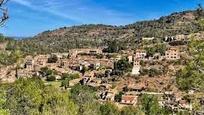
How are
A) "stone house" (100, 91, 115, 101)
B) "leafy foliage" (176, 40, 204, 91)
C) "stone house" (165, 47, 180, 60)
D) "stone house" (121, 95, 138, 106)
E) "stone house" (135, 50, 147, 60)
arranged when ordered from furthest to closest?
"stone house" (135, 50, 147, 60) < "stone house" (165, 47, 180, 60) < "stone house" (100, 91, 115, 101) < "stone house" (121, 95, 138, 106) < "leafy foliage" (176, 40, 204, 91)

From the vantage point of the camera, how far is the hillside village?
277 feet

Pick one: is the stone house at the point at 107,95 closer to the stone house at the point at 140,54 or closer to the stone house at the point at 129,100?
the stone house at the point at 129,100

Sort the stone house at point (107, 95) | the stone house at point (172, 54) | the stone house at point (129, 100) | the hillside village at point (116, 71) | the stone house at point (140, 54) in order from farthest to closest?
1. the stone house at point (140, 54)
2. the stone house at point (172, 54)
3. the hillside village at point (116, 71)
4. the stone house at point (107, 95)
5. the stone house at point (129, 100)

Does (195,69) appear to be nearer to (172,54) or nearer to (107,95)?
(107,95)

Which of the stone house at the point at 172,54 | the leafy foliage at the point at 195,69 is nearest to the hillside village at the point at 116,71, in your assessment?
Result: the stone house at the point at 172,54

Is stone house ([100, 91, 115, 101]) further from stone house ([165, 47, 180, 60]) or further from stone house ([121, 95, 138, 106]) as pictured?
stone house ([165, 47, 180, 60])

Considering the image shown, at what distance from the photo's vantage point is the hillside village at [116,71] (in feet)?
277

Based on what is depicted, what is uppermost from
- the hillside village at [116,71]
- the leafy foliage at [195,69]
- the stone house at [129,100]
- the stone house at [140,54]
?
the leafy foliage at [195,69]

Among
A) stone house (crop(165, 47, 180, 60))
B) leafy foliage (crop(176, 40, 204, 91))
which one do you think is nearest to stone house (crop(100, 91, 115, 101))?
stone house (crop(165, 47, 180, 60))

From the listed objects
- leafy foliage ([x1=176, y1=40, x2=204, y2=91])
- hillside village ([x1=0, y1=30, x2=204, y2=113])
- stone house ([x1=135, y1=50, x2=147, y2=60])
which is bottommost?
hillside village ([x1=0, y1=30, x2=204, y2=113])

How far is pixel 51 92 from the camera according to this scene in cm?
5706

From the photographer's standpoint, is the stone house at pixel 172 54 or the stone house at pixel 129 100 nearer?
the stone house at pixel 129 100

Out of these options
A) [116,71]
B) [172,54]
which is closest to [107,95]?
[116,71]

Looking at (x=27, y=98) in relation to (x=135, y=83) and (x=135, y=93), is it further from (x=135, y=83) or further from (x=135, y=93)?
(x=135, y=83)
